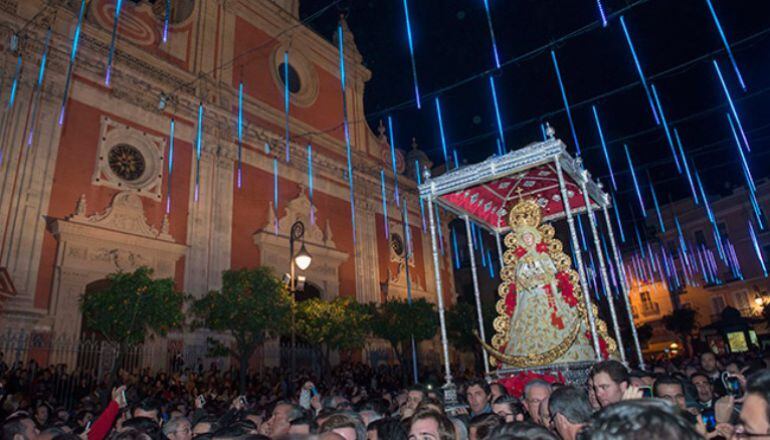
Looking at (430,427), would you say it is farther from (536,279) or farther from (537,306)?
(536,279)

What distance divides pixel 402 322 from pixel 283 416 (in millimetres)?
15200

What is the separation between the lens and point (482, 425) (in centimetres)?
374

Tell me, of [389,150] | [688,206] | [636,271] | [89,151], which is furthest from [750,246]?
[89,151]

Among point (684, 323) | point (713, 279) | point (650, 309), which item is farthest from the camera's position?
point (650, 309)

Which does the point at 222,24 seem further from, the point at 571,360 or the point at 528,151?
the point at 571,360

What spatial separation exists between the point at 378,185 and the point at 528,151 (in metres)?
16.6

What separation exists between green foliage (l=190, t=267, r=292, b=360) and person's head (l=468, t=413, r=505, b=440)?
1134 cm

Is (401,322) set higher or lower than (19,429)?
higher

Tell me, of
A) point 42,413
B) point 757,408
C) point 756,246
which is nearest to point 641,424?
point 757,408

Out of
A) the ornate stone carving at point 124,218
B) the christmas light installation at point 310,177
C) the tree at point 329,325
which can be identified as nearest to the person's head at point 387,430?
the tree at point 329,325

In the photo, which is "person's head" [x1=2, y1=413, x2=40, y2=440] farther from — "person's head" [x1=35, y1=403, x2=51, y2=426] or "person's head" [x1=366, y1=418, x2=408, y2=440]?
"person's head" [x1=35, y1=403, x2=51, y2=426]

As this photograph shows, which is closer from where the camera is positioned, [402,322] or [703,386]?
[703,386]

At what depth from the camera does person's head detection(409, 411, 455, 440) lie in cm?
301

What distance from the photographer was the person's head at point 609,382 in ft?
12.9
